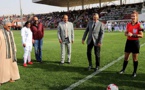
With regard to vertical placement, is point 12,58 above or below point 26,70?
above

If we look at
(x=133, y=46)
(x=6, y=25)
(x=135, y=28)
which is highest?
(x=6, y=25)

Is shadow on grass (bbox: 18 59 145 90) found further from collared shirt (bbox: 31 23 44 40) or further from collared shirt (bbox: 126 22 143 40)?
collared shirt (bbox: 31 23 44 40)

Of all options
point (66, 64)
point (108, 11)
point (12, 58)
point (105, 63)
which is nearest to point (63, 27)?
point (66, 64)

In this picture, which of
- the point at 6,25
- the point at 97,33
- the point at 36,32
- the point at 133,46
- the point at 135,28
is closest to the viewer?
the point at 6,25

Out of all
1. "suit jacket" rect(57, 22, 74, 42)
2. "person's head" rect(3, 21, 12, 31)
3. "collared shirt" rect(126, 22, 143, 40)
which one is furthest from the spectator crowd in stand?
"person's head" rect(3, 21, 12, 31)

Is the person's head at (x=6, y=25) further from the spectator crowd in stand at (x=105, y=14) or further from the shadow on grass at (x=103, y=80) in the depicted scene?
the spectator crowd in stand at (x=105, y=14)

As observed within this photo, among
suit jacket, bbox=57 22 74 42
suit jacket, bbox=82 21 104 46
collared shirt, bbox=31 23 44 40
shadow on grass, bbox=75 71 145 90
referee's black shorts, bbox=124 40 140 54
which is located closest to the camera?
shadow on grass, bbox=75 71 145 90

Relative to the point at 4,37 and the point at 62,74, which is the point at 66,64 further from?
the point at 4,37

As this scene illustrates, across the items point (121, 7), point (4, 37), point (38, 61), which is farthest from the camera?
point (121, 7)

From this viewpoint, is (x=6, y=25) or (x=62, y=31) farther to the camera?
(x=62, y=31)

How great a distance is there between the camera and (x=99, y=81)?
6.67 m

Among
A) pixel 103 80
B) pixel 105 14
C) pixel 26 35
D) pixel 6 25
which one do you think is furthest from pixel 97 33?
pixel 105 14

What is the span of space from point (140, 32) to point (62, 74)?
273 cm

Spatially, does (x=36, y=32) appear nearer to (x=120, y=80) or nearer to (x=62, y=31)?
(x=62, y=31)
